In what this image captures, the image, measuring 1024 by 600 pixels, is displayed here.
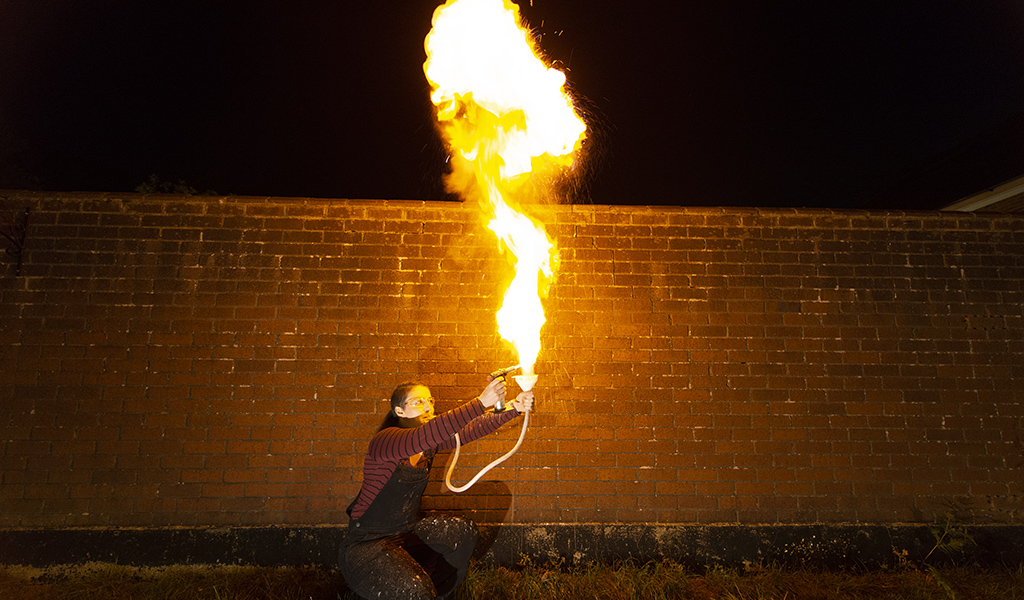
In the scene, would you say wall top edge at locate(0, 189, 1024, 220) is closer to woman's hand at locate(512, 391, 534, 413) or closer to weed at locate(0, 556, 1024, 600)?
woman's hand at locate(512, 391, 534, 413)

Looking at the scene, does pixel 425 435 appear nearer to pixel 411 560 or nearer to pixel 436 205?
pixel 411 560

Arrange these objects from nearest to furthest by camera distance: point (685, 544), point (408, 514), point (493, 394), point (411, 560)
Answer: point (493, 394)
point (411, 560)
point (408, 514)
point (685, 544)

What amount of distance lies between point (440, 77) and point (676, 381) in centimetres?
355

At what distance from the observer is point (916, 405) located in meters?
4.66

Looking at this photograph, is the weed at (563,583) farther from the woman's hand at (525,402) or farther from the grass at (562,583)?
the woman's hand at (525,402)

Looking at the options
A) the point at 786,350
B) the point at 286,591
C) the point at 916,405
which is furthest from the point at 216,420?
the point at 916,405

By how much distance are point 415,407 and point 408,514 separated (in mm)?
741

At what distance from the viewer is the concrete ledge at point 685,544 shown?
14.2 ft

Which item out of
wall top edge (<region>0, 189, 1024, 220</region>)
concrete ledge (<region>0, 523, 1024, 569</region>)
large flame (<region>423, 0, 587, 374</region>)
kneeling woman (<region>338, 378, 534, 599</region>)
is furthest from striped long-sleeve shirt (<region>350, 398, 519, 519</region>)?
wall top edge (<region>0, 189, 1024, 220</region>)

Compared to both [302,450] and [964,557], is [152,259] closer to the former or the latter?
[302,450]

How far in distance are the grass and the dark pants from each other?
764mm

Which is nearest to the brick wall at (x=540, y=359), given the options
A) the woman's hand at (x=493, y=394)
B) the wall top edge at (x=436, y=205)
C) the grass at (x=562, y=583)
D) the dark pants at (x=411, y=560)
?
the wall top edge at (x=436, y=205)

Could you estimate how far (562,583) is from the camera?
4.11 metres

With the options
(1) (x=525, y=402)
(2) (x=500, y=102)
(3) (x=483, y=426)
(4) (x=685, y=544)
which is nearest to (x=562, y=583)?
(4) (x=685, y=544)
